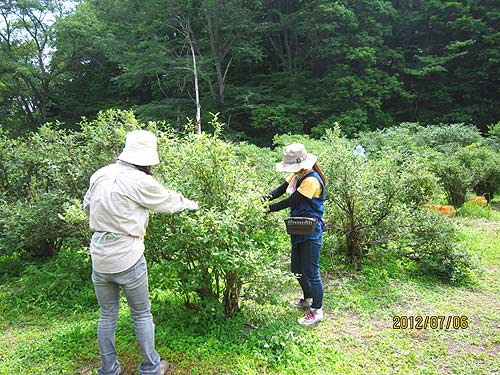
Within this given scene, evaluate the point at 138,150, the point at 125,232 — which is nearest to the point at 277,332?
the point at 125,232

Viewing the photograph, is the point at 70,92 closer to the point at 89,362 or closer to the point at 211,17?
the point at 211,17

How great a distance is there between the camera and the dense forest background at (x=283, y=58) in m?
19.3

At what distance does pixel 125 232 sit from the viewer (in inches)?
93.1

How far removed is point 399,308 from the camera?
3850mm

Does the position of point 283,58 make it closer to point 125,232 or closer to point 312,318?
point 312,318

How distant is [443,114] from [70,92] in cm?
2283

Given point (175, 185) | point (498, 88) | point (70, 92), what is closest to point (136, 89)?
point (70, 92)

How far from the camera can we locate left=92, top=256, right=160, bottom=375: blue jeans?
2416mm

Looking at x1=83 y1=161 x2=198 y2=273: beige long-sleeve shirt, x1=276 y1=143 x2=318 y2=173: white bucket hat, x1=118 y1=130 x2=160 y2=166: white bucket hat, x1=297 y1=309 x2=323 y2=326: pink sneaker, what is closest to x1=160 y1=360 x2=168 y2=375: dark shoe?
x1=83 y1=161 x2=198 y2=273: beige long-sleeve shirt

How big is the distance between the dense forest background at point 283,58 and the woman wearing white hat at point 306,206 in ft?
48.9

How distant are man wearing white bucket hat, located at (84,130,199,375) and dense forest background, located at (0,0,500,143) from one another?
51.9 feet

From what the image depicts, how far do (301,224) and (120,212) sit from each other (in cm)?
158

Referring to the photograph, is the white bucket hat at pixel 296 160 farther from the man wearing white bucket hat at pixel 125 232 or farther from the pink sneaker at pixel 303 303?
the pink sneaker at pixel 303 303
